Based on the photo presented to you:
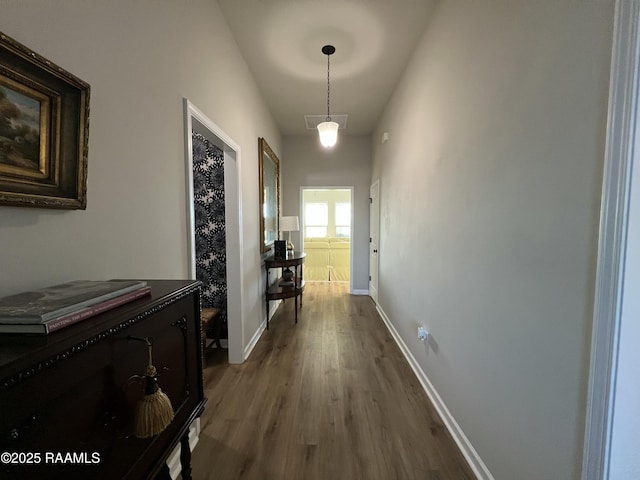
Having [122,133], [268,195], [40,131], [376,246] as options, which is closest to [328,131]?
[268,195]

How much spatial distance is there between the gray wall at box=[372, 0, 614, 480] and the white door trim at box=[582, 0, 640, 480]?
1.7 inches

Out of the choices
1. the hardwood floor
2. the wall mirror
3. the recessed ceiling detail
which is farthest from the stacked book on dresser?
the recessed ceiling detail

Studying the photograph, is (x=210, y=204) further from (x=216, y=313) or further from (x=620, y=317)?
(x=620, y=317)

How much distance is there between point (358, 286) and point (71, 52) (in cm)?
491

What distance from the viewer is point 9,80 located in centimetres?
68

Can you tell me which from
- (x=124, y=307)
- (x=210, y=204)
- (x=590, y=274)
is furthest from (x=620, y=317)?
(x=210, y=204)

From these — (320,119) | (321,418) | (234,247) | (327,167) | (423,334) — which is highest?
(320,119)

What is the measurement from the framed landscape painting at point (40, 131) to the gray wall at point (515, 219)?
160cm

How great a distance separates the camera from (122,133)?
1147 millimetres

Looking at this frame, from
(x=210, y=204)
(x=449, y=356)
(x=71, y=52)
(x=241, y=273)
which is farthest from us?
(x=210, y=204)

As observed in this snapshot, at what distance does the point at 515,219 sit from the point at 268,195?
10.0 ft

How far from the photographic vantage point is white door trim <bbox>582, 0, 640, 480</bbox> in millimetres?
763

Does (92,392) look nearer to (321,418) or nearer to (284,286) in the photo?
(321,418)

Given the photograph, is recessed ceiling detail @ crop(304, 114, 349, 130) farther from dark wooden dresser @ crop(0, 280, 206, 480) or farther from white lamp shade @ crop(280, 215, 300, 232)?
dark wooden dresser @ crop(0, 280, 206, 480)
